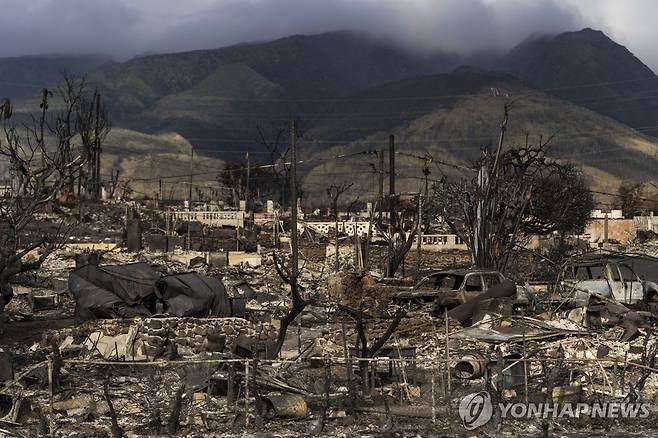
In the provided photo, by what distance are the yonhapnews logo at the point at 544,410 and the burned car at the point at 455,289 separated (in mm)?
7458

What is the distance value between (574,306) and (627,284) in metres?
2.06

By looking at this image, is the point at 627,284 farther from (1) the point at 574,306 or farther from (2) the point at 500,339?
(2) the point at 500,339

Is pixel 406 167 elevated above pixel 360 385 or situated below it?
above

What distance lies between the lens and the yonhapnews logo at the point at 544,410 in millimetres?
12023

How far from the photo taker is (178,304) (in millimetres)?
19344

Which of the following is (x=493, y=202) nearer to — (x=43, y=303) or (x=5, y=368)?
(x=43, y=303)

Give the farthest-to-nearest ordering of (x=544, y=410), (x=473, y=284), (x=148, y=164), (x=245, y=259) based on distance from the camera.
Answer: (x=148, y=164) → (x=245, y=259) → (x=473, y=284) → (x=544, y=410)

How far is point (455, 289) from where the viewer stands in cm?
2141

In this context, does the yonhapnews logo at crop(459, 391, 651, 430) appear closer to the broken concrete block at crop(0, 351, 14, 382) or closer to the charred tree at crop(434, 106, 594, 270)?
the broken concrete block at crop(0, 351, 14, 382)

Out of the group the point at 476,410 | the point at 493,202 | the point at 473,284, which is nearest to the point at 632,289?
the point at 473,284

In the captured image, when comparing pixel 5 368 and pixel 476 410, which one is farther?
pixel 5 368

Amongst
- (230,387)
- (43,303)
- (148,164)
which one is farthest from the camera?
(148,164)

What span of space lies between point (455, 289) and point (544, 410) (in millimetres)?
9259

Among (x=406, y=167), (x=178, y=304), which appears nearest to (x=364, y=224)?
(x=178, y=304)
